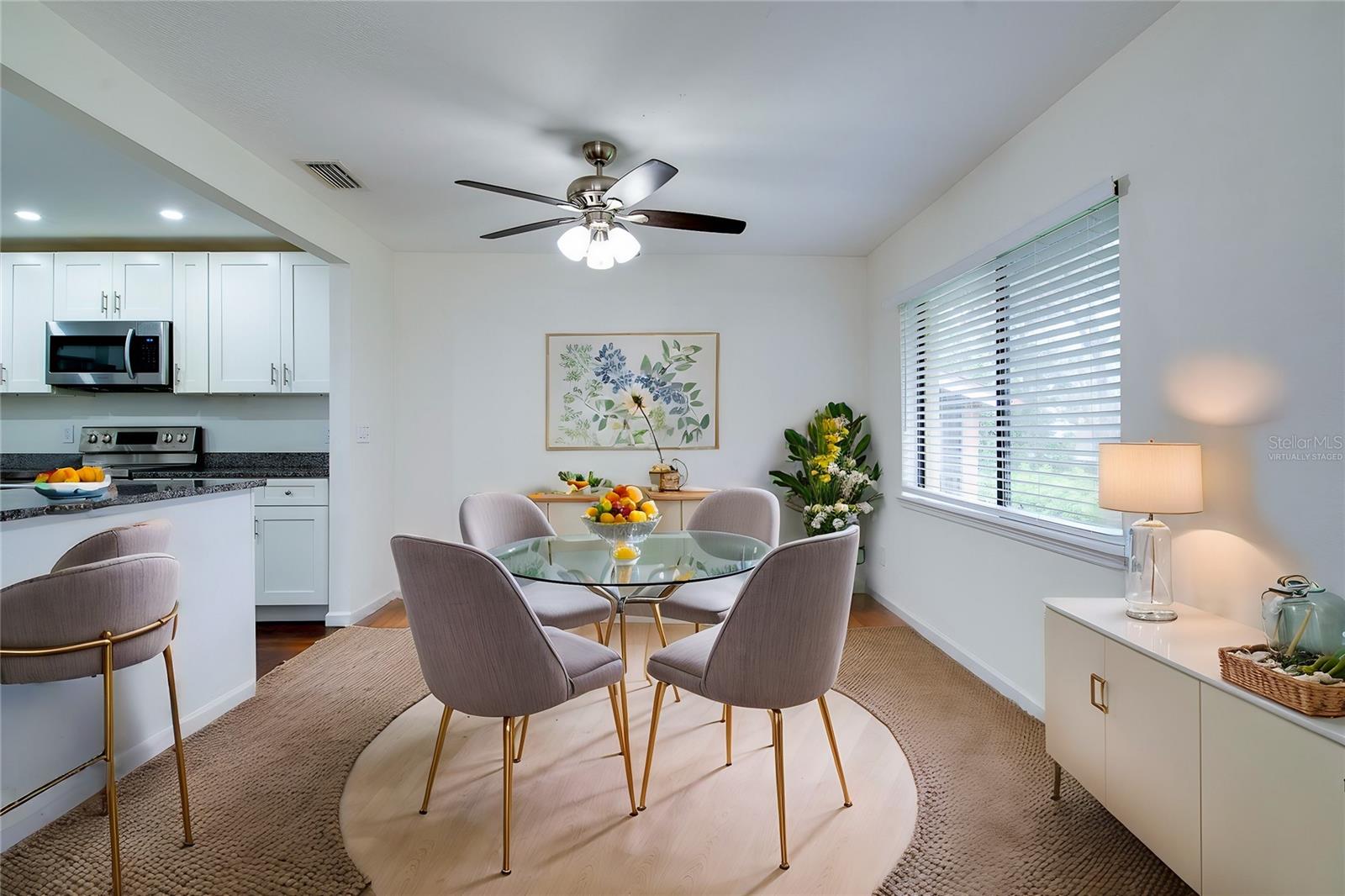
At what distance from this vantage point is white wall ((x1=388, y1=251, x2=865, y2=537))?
14.7ft

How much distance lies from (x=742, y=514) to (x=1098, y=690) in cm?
176

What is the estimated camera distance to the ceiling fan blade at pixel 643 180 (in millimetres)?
2232

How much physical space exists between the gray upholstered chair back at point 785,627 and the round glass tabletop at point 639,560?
1.00 feet

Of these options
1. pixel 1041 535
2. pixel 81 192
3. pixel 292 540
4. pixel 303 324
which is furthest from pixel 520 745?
pixel 81 192

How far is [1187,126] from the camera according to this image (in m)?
1.87

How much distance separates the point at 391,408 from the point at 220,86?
94.1 inches

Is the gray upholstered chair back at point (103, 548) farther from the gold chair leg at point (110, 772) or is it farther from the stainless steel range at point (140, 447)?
the stainless steel range at point (140, 447)

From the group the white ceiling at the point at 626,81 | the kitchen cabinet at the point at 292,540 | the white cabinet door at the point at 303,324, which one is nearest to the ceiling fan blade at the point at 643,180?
the white ceiling at the point at 626,81

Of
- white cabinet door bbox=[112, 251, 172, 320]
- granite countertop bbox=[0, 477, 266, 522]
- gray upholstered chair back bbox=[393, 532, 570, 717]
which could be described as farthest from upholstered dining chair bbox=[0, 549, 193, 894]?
white cabinet door bbox=[112, 251, 172, 320]

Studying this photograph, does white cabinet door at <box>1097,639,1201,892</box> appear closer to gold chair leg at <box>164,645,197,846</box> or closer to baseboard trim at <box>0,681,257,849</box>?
gold chair leg at <box>164,645,197,846</box>

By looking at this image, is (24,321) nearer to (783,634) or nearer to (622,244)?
(622,244)

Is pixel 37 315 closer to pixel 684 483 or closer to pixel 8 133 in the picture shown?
pixel 8 133

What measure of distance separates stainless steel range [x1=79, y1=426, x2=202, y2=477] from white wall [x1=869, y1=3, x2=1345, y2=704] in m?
5.38

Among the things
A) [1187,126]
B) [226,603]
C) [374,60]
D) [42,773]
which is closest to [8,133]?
[374,60]
